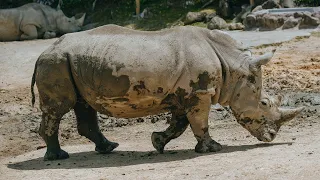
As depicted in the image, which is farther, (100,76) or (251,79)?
(251,79)

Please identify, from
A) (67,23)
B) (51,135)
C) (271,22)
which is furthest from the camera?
(67,23)

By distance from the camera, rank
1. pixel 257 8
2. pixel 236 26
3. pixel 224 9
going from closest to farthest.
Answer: pixel 236 26
pixel 257 8
pixel 224 9

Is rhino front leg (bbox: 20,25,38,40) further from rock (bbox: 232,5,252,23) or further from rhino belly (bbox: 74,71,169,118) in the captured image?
rhino belly (bbox: 74,71,169,118)

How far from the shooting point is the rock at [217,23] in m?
22.8

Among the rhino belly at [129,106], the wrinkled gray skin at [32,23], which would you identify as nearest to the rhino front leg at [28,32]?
the wrinkled gray skin at [32,23]

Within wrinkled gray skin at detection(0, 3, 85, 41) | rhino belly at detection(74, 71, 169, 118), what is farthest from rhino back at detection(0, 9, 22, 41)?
rhino belly at detection(74, 71, 169, 118)

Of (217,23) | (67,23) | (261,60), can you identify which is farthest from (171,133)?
(67,23)

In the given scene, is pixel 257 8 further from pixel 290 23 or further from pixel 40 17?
pixel 40 17

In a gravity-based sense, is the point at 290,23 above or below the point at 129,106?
below

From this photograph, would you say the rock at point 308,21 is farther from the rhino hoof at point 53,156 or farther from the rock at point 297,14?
the rhino hoof at point 53,156

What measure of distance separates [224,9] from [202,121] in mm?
15708

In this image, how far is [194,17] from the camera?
80.4ft

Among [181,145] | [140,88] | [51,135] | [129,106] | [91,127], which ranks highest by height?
[140,88]

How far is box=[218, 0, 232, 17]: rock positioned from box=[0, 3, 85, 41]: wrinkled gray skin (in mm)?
5045
